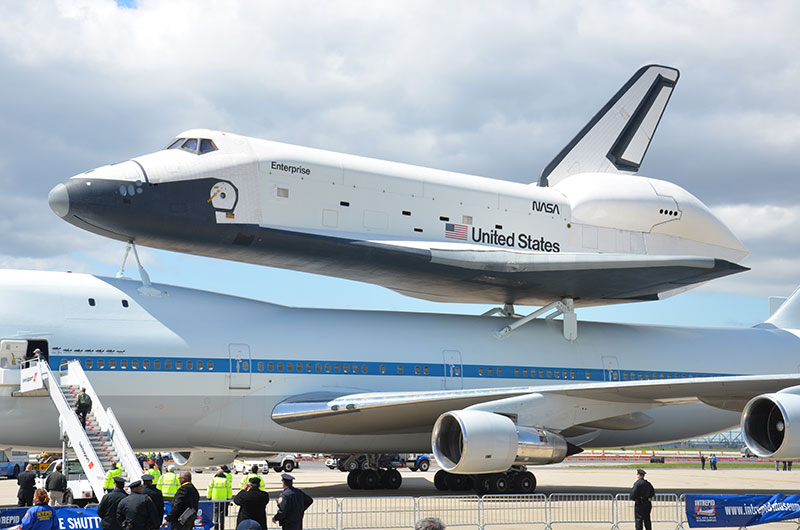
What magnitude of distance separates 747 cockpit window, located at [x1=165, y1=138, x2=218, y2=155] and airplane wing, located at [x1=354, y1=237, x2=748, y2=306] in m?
3.71

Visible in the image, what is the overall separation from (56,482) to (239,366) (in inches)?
181

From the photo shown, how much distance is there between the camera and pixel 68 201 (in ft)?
54.7

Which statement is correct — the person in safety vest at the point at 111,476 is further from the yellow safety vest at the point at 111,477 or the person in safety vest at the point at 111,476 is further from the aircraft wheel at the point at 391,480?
the aircraft wheel at the point at 391,480

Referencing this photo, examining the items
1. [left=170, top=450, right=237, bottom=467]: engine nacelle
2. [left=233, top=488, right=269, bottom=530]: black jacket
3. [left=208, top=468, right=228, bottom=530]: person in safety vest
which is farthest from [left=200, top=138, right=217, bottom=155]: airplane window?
[left=233, top=488, right=269, bottom=530]: black jacket

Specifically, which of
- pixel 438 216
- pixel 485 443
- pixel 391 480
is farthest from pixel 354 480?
pixel 438 216

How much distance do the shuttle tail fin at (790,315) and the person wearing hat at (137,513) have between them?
22.1 m

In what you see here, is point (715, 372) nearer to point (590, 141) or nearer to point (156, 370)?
point (590, 141)

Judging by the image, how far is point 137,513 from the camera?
976 cm

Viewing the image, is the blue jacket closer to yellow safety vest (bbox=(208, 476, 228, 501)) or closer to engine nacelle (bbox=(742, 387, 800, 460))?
yellow safety vest (bbox=(208, 476, 228, 501))

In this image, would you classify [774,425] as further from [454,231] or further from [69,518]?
[69,518]

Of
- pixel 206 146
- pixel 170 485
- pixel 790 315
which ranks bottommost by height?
pixel 170 485

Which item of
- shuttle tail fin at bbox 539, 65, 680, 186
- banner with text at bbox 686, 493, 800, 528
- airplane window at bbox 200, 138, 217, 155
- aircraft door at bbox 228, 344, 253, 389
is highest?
shuttle tail fin at bbox 539, 65, 680, 186

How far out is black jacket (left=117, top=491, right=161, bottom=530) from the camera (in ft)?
32.0

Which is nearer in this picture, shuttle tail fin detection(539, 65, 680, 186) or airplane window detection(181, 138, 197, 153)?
airplane window detection(181, 138, 197, 153)
